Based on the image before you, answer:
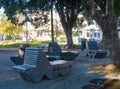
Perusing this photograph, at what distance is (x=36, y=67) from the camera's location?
9.82 meters

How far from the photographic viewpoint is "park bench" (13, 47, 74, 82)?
9.72 meters

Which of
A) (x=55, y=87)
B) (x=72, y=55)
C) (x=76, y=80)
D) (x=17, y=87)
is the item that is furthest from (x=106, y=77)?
(x=72, y=55)

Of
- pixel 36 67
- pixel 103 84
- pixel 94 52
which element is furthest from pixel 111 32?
pixel 94 52

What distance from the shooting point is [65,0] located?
98.9 ft

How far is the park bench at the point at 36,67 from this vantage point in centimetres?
972

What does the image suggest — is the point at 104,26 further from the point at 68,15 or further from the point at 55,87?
the point at 68,15

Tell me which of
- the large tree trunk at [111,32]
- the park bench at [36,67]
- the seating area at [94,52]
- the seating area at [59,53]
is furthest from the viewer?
the seating area at [94,52]

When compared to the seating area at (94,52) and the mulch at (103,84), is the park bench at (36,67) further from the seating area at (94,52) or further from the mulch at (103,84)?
the seating area at (94,52)

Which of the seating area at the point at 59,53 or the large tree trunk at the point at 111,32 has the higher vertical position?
the large tree trunk at the point at 111,32

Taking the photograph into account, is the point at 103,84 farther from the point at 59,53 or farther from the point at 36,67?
the point at 59,53

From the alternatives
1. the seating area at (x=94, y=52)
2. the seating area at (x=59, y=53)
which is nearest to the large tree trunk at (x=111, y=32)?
the seating area at (x=59, y=53)

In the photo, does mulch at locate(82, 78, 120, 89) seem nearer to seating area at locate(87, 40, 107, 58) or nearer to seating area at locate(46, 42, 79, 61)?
seating area at locate(46, 42, 79, 61)

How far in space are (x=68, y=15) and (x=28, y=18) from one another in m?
4.11

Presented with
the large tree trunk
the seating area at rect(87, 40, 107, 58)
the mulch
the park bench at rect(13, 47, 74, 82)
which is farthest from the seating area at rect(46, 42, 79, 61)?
the mulch
